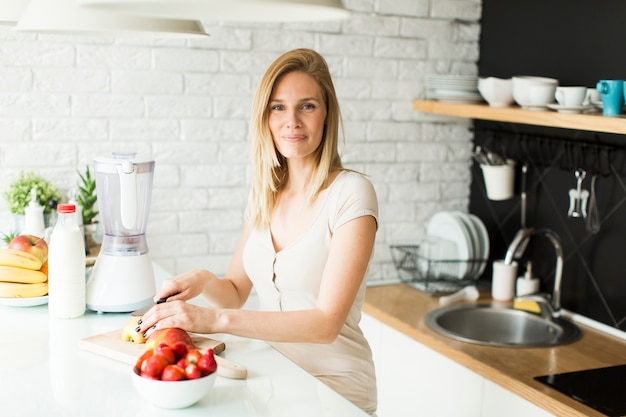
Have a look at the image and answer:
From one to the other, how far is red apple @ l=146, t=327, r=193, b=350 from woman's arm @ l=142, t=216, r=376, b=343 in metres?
0.04

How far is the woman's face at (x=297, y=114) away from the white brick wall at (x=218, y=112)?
0.99 metres

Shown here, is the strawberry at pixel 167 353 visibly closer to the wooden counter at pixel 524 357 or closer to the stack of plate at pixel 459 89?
the wooden counter at pixel 524 357

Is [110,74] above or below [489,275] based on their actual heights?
above

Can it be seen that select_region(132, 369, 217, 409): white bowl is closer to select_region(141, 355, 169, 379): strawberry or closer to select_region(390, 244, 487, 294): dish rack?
select_region(141, 355, 169, 379): strawberry

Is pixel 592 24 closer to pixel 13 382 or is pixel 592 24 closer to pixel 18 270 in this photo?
pixel 18 270

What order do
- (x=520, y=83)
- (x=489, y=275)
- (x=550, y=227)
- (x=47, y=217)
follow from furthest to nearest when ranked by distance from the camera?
(x=489, y=275) < (x=550, y=227) < (x=520, y=83) < (x=47, y=217)

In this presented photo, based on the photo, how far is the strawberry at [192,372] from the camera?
154cm

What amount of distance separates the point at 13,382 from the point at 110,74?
1.65 metres

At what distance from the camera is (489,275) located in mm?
3766

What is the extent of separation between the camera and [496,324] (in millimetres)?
3285

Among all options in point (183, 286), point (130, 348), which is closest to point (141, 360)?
point (130, 348)

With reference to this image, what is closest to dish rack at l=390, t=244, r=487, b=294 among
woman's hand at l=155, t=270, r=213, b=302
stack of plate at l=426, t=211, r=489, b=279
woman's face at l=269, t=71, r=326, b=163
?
stack of plate at l=426, t=211, r=489, b=279

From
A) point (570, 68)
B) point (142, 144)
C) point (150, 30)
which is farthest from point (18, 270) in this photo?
point (570, 68)

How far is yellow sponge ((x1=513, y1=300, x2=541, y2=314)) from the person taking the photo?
3204 mm
